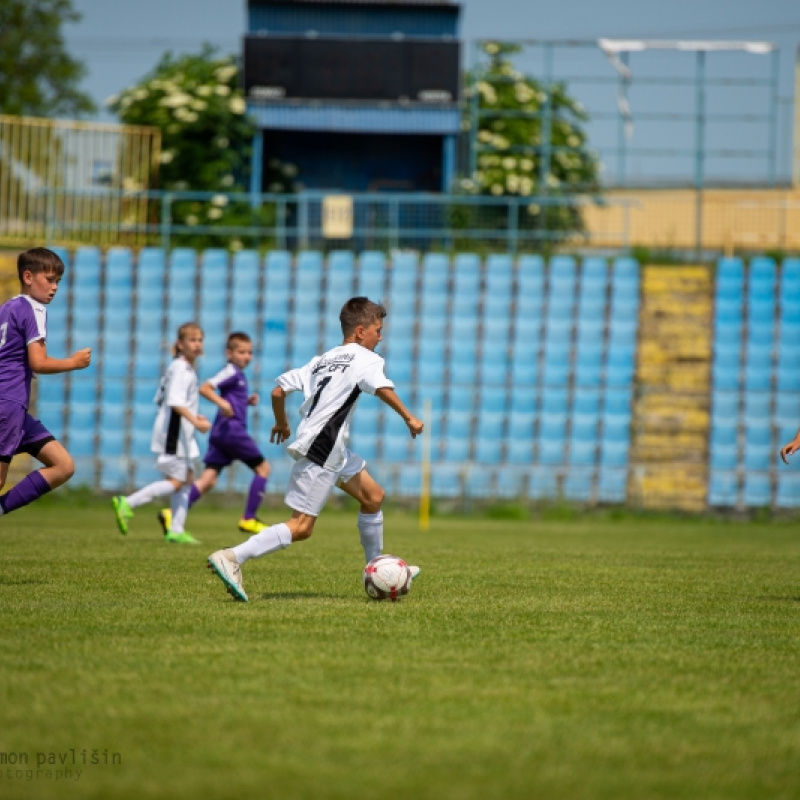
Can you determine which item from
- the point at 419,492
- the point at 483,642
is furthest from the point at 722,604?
the point at 419,492

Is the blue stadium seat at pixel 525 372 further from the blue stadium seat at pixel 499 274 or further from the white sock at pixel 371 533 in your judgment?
the white sock at pixel 371 533

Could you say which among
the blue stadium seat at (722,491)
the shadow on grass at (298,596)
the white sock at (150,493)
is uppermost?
the shadow on grass at (298,596)

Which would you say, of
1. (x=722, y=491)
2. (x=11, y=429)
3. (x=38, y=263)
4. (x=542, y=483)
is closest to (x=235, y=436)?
(x=11, y=429)

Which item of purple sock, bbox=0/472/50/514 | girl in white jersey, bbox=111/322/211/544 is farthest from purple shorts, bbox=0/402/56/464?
girl in white jersey, bbox=111/322/211/544

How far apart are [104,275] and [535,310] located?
7.92 metres

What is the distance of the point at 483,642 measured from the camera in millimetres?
5785

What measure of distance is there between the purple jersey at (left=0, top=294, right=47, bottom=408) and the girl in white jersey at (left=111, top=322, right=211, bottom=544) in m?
4.37

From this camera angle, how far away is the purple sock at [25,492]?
8180 mm

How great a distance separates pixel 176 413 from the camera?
1263cm

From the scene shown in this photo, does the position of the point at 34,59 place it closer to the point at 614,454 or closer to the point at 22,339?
the point at 614,454

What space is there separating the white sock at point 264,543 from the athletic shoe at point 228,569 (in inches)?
2.5

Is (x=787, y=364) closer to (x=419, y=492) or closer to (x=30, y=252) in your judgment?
(x=419, y=492)

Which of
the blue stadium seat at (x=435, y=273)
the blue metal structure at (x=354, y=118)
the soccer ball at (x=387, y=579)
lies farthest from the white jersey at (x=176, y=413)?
the blue metal structure at (x=354, y=118)

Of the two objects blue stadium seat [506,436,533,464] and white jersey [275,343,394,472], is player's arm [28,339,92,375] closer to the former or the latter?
white jersey [275,343,394,472]
